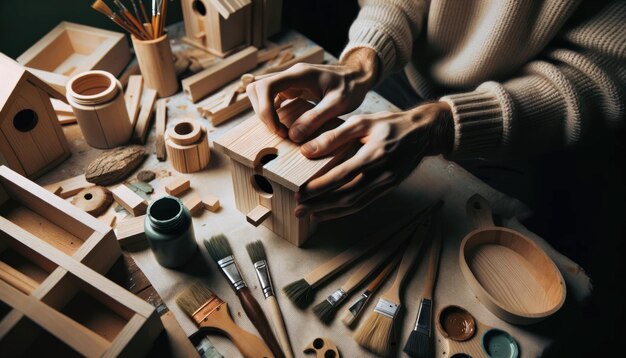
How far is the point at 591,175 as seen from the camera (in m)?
1.82

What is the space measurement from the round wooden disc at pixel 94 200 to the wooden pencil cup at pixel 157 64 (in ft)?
1.77

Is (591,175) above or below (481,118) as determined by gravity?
below

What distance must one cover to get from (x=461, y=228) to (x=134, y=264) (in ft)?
3.29

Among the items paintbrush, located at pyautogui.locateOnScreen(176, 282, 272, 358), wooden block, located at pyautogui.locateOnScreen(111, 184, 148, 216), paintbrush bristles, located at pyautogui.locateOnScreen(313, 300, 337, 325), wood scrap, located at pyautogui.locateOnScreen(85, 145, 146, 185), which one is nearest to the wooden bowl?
paintbrush bristles, located at pyautogui.locateOnScreen(313, 300, 337, 325)

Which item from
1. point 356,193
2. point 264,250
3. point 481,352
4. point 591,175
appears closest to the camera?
point 481,352

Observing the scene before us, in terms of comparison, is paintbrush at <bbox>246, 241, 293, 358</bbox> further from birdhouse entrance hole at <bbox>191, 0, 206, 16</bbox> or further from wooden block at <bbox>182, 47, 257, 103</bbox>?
birdhouse entrance hole at <bbox>191, 0, 206, 16</bbox>

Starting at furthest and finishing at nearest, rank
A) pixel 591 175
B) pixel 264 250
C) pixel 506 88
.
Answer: pixel 591 175
pixel 506 88
pixel 264 250

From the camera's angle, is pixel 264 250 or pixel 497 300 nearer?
pixel 497 300

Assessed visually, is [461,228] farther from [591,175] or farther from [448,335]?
[591,175]

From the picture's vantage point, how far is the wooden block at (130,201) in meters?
1.40

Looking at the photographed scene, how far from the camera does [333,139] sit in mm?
1229

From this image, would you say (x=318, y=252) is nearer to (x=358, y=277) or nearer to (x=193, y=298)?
(x=358, y=277)

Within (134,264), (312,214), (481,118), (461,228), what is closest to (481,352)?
(461,228)

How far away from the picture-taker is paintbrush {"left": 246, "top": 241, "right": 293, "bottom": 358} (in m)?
1.15
